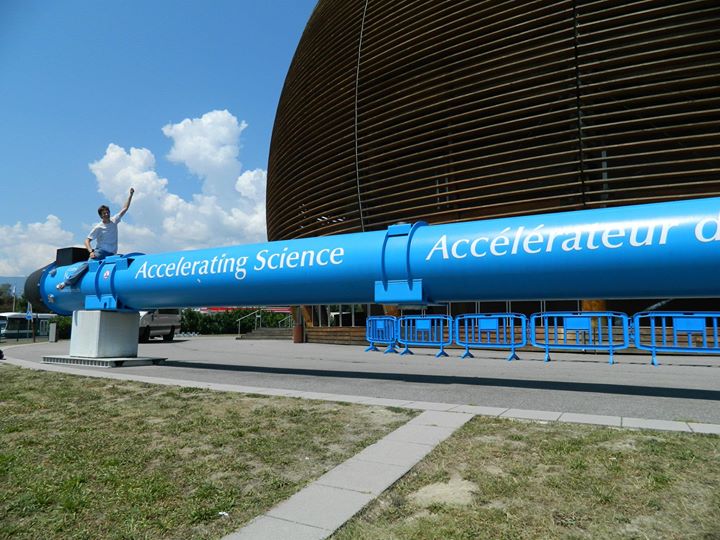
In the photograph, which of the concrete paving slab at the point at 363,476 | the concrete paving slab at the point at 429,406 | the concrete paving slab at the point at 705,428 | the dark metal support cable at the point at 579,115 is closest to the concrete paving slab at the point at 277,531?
the concrete paving slab at the point at 363,476

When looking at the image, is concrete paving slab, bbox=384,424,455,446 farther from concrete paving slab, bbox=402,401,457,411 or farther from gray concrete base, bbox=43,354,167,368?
gray concrete base, bbox=43,354,167,368

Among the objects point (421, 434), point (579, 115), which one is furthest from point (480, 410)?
point (579, 115)

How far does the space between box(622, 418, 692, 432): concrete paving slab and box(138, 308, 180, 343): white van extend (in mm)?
20289

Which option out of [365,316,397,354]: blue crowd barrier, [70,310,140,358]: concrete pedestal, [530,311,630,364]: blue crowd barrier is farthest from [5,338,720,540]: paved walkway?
[365,316,397,354]: blue crowd barrier

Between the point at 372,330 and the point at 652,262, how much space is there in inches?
515

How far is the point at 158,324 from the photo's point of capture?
2280 cm

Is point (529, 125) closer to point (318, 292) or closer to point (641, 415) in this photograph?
point (318, 292)

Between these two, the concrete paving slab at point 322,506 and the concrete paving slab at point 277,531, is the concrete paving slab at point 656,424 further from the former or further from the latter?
the concrete paving slab at point 277,531

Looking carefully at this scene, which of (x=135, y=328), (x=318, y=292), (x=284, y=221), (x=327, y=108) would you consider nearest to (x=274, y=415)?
(x=318, y=292)

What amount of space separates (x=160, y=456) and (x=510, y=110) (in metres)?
15.7

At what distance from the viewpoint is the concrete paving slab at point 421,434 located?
4156 millimetres

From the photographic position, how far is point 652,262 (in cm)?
527

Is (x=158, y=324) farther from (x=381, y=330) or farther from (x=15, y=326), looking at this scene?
(x=15, y=326)

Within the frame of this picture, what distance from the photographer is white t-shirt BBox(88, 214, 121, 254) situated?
34.6 ft
